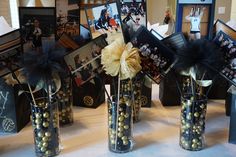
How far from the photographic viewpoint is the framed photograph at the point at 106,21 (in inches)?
36.0

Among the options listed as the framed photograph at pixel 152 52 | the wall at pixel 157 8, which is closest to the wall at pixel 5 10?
the framed photograph at pixel 152 52

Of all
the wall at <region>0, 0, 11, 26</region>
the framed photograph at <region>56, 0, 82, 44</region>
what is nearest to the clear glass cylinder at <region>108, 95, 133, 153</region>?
the framed photograph at <region>56, 0, 82, 44</region>

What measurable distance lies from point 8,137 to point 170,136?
0.49 metres

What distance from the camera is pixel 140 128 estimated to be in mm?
964

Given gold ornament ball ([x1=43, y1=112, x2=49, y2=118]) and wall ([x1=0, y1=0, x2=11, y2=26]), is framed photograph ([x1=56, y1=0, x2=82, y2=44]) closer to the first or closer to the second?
gold ornament ball ([x1=43, y1=112, x2=49, y2=118])

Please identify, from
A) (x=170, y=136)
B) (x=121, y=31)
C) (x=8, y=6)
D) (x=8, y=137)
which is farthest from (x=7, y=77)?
(x=8, y=6)

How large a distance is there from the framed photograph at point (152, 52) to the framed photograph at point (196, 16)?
179 millimetres

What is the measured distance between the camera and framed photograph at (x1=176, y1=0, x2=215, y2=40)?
3.24 feet

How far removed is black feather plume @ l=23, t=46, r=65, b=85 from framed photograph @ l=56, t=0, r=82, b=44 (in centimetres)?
27

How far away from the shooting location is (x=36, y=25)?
3.01 ft

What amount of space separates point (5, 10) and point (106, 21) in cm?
233

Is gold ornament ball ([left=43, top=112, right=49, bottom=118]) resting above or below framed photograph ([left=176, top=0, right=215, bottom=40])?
below

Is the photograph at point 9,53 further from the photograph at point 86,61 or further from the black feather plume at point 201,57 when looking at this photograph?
the black feather plume at point 201,57

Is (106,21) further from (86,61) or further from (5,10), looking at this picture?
(5,10)
